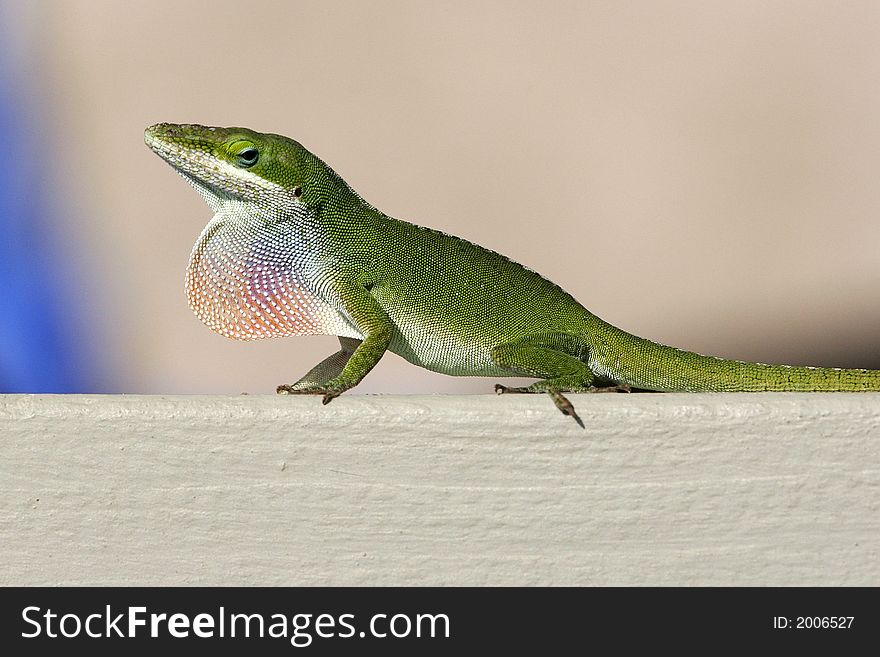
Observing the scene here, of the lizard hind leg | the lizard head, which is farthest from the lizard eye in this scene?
the lizard hind leg

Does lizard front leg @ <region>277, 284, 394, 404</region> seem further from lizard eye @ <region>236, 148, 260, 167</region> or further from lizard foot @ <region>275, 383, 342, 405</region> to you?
lizard eye @ <region>236, 148, 260, 167</region>

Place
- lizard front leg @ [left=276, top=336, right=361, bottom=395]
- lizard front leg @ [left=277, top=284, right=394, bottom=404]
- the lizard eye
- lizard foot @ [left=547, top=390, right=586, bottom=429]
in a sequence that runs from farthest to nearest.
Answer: lizard front leg @ [left=276, top=336, right=361, bottom=395]
the lizard eye
lizard front leg @ [left=277, top=284, right=394, bottom=404]
lizard foot @ [left=547, top=390, right=586, bottom=429]

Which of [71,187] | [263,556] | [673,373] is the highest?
[71,187]

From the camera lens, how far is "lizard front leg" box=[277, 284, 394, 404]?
1452mm

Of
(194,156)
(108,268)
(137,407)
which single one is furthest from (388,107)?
(137,407)

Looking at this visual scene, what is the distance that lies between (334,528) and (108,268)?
2792mm

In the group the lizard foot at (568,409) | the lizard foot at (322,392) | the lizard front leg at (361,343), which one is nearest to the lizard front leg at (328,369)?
the lizard front leg at (361,343)

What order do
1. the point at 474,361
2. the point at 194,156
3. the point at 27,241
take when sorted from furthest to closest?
the point at 27,241 < the point at 474,361 < the point at 194,156

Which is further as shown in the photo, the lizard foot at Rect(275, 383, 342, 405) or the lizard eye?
the lizard eye

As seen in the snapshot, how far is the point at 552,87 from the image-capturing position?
318 centimetres

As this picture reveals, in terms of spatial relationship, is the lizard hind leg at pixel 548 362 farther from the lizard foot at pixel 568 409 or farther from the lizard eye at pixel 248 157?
the lizard eye at pixel 248 157

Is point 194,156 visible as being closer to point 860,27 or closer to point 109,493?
point 109,493

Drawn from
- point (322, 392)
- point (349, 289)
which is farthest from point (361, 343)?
point (322, 392)

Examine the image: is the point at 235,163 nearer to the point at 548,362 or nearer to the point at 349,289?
the point at 349,289
